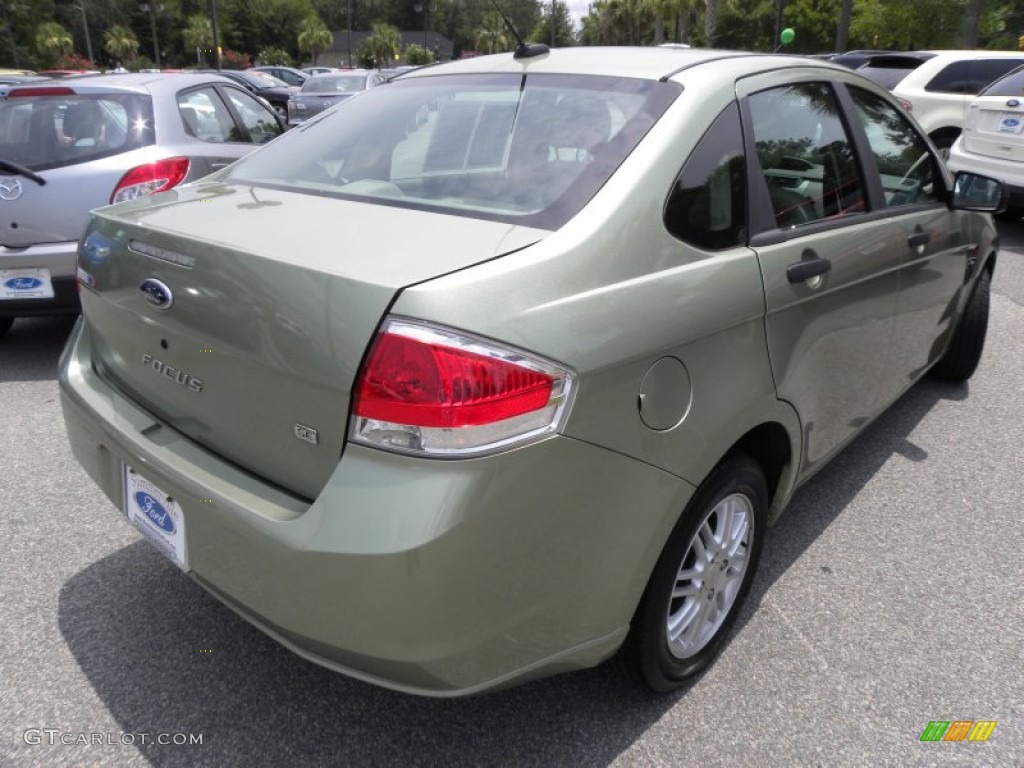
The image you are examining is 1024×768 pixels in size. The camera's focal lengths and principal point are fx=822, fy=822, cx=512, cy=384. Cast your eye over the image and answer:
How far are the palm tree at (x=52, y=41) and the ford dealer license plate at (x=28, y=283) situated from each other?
68998 mm

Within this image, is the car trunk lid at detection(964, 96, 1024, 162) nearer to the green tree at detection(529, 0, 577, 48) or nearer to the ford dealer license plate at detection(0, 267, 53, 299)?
the ford dealer license plate at detection(0, 267, 53, 299)

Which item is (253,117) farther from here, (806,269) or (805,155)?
(806,269)

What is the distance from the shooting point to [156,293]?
1.97 metres

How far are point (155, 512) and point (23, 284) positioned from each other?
10.4ft

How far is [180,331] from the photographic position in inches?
76.0

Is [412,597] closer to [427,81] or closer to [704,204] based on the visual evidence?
[704,204]

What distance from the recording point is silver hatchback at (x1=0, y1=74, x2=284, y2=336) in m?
4.48

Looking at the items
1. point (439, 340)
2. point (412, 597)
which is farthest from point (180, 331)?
point (412, 597)

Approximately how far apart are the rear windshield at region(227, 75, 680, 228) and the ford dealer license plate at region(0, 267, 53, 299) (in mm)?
2354

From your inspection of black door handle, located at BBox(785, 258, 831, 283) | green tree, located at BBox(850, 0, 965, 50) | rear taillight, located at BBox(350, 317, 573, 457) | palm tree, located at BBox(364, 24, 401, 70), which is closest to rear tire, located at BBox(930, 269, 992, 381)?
black door handle, located at BBox(785, 258, 831, 283)

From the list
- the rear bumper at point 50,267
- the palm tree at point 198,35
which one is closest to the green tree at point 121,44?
the palm tree at point 198,35

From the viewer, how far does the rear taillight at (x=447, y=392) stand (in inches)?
Answer: 60.4

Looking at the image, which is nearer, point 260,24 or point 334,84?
point 334,84

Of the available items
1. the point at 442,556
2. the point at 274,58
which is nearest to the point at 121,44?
the point at 274,58
